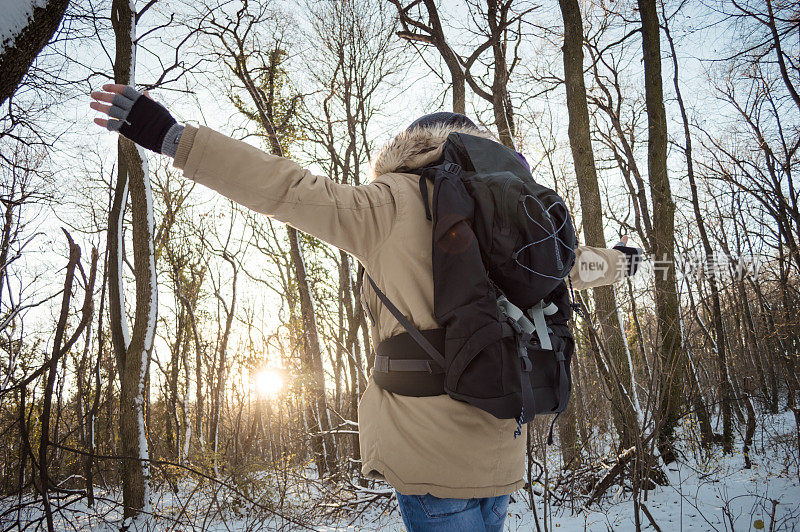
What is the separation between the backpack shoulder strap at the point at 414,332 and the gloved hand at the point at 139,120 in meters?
0.77

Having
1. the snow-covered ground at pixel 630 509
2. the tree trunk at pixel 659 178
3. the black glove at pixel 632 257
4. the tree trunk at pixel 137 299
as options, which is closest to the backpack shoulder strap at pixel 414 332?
the black glove at pixel 632 257

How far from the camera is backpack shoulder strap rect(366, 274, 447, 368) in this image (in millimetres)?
1314

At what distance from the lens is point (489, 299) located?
50.7 inches

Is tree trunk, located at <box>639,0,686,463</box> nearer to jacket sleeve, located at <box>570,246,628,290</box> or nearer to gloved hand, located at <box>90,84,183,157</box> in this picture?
jacket sleeve, located at <box>570,246,628,290</box>

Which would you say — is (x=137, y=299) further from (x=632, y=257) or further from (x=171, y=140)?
(x=632, y=257)

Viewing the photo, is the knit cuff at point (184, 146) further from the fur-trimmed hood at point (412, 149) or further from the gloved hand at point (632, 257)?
the gloved hand at point (632, 257)

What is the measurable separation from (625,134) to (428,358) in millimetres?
14210

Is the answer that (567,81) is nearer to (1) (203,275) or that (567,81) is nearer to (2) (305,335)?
(2) (305,335)

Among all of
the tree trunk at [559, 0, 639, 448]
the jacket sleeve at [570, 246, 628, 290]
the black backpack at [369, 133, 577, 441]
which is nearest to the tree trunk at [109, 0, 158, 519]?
the black backpack at [369, 133, 577, 441]

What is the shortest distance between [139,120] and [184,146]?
0.57ft

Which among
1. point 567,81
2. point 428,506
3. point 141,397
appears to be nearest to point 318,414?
point 141,397

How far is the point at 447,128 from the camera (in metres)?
1.66

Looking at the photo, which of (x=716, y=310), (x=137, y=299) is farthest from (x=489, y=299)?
(x=716, y=310)

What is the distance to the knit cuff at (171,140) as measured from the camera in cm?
128
